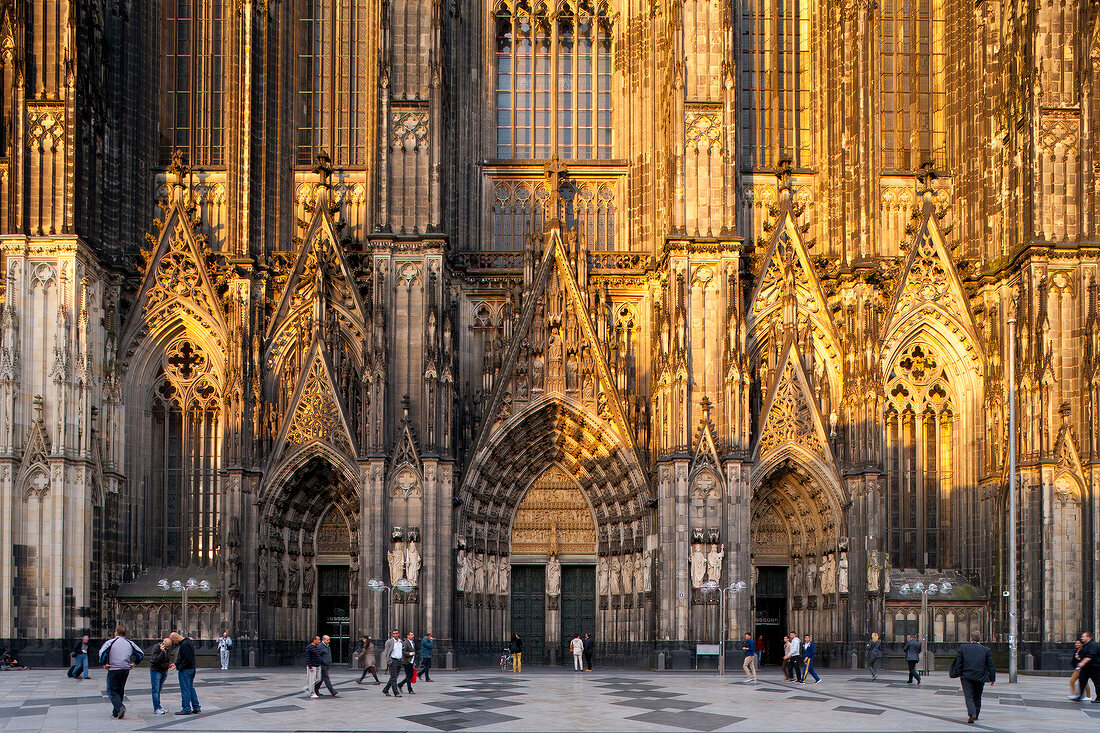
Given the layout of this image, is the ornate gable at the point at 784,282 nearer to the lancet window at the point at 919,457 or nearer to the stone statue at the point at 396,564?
the lancet window at the point at 919,457

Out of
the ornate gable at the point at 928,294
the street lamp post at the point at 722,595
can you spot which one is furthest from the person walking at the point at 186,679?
the ornate gable at the point at 928,294

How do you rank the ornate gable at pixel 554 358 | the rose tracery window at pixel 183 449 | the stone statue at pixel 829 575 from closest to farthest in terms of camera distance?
the stone statue at pixel 829 575, the ornate gable at pixel 554 358, the rose tracery window at pixel 183 449

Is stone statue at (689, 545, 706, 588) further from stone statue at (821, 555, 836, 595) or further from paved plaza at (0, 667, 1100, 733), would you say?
stone statue at (821, 555, 836, 595)

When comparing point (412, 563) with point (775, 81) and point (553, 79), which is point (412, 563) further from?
point (775, 81)

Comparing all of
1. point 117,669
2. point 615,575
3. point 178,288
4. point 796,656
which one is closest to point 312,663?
point 117,669

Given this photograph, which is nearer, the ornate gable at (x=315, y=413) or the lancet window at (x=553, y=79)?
the ornate gable at (x=315, y=413)

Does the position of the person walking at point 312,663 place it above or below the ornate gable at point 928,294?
below

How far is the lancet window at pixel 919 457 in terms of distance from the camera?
40031 millimetres

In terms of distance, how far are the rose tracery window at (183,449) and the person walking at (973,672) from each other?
87.1ft

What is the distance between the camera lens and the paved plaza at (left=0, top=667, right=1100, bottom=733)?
68.3 ft

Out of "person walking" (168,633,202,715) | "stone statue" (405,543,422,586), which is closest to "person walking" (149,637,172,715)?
"person walking" (168,633,202,715)

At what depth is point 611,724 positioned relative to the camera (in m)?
20.8

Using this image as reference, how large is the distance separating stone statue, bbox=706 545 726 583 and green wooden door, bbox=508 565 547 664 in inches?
275

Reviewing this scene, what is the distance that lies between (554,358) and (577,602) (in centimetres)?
843
